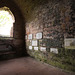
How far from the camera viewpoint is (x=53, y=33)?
2.37 m

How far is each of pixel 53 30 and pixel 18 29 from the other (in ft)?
8.31

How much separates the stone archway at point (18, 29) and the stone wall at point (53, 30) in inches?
52.1

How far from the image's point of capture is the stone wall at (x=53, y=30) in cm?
195

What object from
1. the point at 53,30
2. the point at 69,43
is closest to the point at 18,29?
the point at 53,30

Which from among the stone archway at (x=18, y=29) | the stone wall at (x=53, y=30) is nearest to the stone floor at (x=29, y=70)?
the stone wall at (x=53, y=30)

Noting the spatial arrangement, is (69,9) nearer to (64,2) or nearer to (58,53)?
(64,2)

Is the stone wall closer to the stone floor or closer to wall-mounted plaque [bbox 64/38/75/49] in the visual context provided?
wall-mounted plaque [bbox 64/38/75/49]

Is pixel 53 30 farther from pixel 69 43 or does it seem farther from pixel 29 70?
pixel 29 70

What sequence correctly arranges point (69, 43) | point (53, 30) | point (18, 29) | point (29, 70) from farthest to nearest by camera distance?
point (18, 29)
point (53, 30)
point (29, 70)
point (69, 43)

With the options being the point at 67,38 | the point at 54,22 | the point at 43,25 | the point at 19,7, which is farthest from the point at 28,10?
the point at 67,38

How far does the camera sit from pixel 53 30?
7.79 feet

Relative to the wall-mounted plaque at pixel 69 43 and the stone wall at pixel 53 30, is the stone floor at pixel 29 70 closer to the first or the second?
the stone wall at pixel 53 30

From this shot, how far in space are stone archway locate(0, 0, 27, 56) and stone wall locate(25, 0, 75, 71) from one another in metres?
1.32

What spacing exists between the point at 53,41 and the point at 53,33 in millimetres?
293
